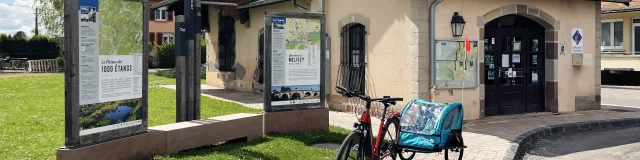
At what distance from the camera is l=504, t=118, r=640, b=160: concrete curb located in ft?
28.0

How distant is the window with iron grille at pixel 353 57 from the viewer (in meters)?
13.2

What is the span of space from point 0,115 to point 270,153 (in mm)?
6641

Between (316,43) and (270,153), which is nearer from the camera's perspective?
(270,153)

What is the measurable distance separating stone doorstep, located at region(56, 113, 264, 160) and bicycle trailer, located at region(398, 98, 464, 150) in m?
2.34

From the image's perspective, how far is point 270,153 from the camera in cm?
741

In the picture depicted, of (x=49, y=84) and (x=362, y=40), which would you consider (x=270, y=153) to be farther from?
(x=49, y=84)

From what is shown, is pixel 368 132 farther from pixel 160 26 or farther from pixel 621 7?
pixel 160 26

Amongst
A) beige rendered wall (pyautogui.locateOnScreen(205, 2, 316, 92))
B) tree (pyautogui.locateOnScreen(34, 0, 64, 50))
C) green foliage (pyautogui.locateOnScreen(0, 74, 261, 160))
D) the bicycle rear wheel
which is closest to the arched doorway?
green foliage (pyautogui.locateOnScreen(0, 74, 261, 160))

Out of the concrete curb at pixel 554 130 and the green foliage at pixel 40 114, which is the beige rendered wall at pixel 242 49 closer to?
the green foliage at pixel 40 114

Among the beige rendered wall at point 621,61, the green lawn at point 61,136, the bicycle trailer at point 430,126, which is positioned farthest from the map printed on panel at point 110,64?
the beige rendered wall at point 621,61

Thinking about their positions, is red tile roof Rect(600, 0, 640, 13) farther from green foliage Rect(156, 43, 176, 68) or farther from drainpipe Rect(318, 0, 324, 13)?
green foliage Rect(156, 43, 176, 68)

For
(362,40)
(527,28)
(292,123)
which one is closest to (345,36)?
(362,40)

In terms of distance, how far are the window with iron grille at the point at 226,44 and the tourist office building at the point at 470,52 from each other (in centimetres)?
442

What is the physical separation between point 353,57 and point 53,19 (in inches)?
1097
